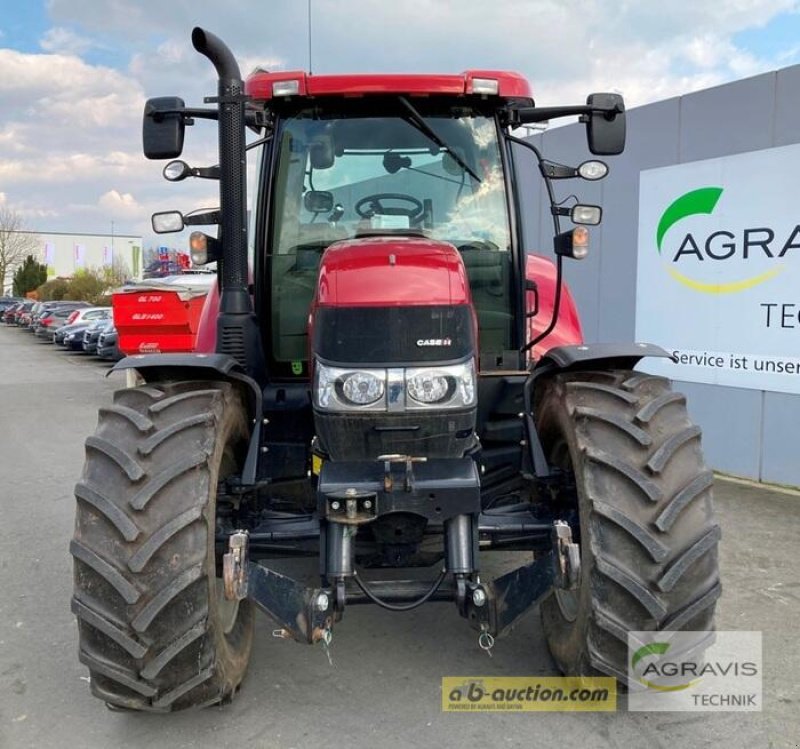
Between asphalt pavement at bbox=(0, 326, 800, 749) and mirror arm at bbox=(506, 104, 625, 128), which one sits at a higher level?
mirror arm at bbox=(506, 104, 625, 128)

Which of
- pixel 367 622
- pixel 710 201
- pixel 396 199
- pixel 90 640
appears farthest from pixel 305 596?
pixel 710 201

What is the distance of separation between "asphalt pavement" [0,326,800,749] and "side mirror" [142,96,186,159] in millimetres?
2343

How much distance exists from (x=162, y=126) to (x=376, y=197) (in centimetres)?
102

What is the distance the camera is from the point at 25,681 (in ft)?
11.7

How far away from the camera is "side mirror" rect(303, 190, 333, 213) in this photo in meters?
3.89

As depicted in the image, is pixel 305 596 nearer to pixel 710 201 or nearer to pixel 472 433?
pixel 472 433

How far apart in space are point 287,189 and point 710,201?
4.85m

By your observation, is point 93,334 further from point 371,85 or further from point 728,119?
point 371,85

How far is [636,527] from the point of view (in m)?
2.84

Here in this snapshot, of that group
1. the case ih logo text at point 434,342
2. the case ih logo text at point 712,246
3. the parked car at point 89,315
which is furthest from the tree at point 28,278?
the case ih logo text at point 434,342

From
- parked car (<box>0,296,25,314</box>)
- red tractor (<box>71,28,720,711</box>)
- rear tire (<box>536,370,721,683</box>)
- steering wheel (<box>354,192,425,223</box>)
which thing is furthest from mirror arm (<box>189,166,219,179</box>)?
parked car (<box>0,296,25,314</box>)

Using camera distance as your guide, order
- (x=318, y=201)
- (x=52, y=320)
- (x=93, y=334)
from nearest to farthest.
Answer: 1. (x=318, y=201)
2. (x=93, y=334)
3. (x=52, y=320)

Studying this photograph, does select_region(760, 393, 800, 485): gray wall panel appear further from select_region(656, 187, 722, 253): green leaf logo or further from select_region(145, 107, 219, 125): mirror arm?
select_region(145, 107, 219, 125): mirror arm

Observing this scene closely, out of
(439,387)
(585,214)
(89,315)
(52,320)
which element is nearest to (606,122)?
(585,214)
